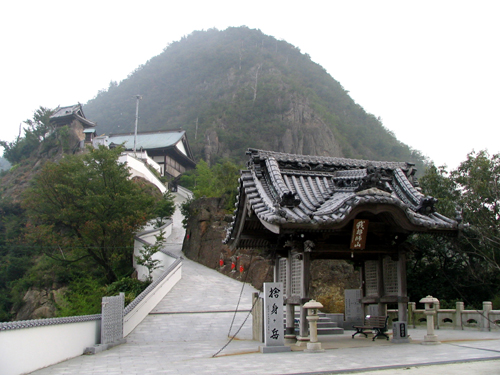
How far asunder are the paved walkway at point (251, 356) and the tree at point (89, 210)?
8.91 meters

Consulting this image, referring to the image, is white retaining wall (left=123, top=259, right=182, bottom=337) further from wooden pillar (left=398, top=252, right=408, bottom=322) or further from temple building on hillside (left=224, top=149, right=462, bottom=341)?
wooden pillar (left=398, top=252, right=408, bottom=322)

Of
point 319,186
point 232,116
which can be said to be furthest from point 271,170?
point 232,116

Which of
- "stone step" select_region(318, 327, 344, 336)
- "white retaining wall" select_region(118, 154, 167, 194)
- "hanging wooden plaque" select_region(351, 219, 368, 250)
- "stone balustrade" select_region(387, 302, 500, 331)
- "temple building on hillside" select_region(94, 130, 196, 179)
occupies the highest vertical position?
"temple building on hillside" select_region(94, 130, 196, 179)

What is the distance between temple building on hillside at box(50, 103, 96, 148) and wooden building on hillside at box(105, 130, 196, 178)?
233 centimetres

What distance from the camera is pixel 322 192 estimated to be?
10.7 metres

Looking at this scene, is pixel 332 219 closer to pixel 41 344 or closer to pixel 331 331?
pixel 331 331

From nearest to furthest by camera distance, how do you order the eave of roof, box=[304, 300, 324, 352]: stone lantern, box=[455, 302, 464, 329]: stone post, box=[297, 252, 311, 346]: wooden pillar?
box=[304, 300, 324, 352]: stone lantern
box=[297, 252, 311, 346]: wooden pillar
box=[455, 302, 464, 329]: stone post
the eave of roof

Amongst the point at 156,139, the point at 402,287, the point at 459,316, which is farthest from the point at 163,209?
the point at 156,139

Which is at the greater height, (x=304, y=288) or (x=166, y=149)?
(x=166, y=149)

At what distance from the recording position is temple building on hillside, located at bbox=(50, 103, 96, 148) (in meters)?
48.8

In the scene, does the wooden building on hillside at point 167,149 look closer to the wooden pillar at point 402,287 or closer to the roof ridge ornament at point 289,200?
the roof ridge ornament at point 289,200

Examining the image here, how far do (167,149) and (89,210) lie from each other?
89.6 ft

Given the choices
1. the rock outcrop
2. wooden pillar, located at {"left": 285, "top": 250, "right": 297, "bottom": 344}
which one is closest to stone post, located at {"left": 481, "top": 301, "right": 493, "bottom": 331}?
the rock outcrop

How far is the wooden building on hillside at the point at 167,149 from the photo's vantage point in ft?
163
